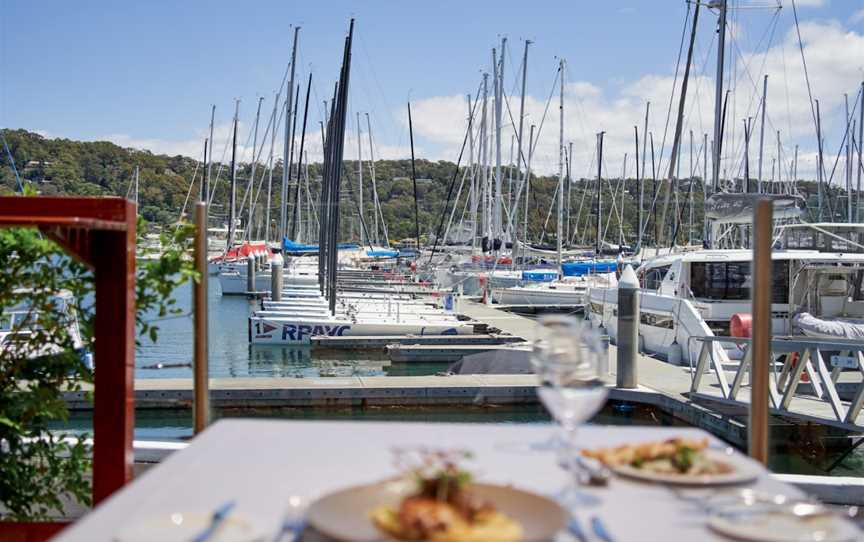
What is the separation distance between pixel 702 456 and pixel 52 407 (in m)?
3.14

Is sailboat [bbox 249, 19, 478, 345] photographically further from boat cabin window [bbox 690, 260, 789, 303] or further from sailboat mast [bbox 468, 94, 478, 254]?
sailboat mast [bbox 468, 94, 478, 254]

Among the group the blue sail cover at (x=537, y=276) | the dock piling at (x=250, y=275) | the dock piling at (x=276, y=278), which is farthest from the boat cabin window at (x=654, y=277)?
the dock piling at (x=250, y=275)

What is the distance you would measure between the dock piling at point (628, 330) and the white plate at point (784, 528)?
10354 millimetres

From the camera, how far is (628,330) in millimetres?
11969

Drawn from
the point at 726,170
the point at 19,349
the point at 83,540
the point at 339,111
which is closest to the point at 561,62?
the point at 726,170

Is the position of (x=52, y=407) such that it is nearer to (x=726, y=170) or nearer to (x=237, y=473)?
(x=237, y=473)

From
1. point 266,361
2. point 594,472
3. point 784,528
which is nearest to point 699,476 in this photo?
point 594,472

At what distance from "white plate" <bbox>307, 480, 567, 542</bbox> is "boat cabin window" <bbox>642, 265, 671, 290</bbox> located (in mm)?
17155

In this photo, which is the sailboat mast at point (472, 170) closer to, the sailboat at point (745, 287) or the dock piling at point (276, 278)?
the dock piling at point (276, 278)

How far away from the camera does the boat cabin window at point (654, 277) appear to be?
60.6ft

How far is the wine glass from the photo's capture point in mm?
1998

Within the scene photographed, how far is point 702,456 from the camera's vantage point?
6.70ft

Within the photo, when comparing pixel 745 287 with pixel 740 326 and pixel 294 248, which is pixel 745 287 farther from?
pixel 294 248

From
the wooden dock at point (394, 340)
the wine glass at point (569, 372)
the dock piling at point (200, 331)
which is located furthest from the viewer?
the wooden dock at point (394, 340)
